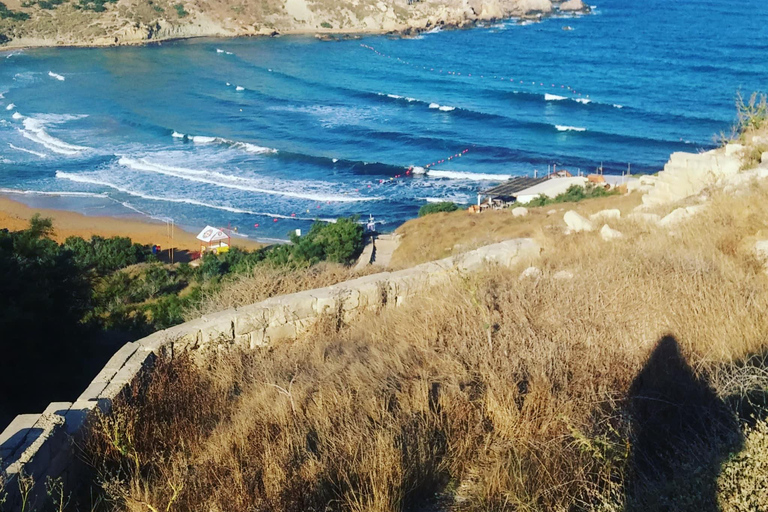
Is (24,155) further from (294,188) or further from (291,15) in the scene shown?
(291,15)

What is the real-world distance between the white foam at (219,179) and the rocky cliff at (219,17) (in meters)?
39.7

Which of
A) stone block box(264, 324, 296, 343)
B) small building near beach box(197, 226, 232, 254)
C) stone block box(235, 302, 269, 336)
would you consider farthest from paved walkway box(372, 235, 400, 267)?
stone block box(235, 302, 269, 336)

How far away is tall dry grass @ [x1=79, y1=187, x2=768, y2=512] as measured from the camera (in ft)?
12.4

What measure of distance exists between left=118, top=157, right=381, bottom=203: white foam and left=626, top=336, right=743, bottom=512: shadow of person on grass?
25154 mm

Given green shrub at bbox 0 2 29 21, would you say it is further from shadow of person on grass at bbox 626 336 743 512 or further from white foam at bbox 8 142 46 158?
shadow of person on grass at bbox 626 336 743 512

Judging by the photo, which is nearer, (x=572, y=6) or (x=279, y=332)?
(x=279, y=332)

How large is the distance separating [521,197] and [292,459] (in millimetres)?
23310

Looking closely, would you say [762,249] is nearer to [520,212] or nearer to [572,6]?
[520,212]

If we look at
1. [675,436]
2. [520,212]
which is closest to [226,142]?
[520,212]

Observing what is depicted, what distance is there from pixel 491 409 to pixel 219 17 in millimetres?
75878

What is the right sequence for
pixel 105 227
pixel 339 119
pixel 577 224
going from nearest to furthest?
1. pixel 577 224
2. pixel 105 227
3. pixel 339 119

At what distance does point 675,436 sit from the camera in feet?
13.2

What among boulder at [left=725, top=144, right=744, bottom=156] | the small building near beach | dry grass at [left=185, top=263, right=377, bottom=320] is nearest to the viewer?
dry grass at [left=185, top=263, right=377, bottom=320]

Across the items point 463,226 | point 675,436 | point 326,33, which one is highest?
point 326,33
